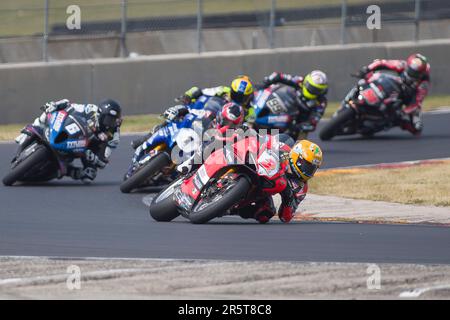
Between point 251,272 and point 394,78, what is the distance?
12411mm

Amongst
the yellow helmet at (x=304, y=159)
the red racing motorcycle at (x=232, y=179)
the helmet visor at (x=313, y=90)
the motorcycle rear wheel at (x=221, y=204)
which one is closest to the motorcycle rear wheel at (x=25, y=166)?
the red racing motorcycle at (x=232, y=179)

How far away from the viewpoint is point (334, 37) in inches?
1005

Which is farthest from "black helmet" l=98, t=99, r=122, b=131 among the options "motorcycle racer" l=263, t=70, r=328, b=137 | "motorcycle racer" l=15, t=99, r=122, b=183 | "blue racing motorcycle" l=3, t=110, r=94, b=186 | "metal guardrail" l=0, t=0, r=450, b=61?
"metal guardrail" l=0, t=0, r=450, b=61

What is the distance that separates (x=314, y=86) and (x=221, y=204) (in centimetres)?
778

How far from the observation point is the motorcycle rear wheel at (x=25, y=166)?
16109mm

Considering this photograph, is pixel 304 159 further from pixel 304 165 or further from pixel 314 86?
pixel 314 86

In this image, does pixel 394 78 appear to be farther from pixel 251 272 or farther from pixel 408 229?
pixel 251 272

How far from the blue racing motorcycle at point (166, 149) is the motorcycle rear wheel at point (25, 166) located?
3.48 ft

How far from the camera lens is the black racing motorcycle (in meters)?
21.7

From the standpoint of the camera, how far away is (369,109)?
21781 millimetres

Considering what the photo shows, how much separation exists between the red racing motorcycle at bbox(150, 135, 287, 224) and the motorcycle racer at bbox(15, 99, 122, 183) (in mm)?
3678

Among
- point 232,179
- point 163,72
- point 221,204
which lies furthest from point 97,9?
point 221,204

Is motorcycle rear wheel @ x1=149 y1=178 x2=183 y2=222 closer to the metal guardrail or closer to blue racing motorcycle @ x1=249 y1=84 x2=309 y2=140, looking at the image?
blue racing motorcycle @ x1=249 y1=84 x2=309 y2=140
